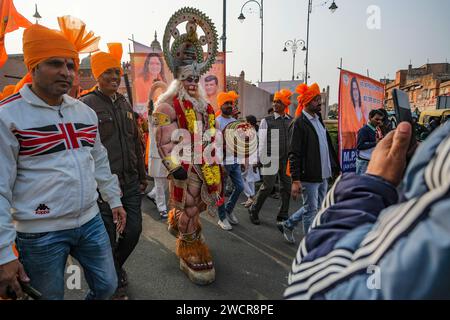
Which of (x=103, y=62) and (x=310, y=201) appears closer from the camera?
(x=103, y=62)

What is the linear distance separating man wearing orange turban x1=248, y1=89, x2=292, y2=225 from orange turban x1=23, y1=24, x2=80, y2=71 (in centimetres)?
337

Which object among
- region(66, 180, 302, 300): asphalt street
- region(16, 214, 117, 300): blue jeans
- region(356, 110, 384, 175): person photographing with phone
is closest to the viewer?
region(16, 214, 117, 300): blue jeans

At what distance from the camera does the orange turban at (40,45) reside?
68.9 inches

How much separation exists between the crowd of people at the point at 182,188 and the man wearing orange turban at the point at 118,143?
1cm

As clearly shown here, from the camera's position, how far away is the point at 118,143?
105 inches

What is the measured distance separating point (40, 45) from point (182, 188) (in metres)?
1.84

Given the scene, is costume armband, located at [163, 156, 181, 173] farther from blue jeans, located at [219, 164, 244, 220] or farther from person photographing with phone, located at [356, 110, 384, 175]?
person photographing with phone, located at [356, 110, 384, 175]

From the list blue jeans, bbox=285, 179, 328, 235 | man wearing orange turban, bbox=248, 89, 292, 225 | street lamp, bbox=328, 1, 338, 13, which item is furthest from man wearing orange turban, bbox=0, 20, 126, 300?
street lamp, bbox=328, 1, 338, 13

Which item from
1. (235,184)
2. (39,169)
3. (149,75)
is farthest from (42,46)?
(149,75)

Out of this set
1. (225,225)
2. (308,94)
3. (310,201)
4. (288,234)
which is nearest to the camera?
(310,201)

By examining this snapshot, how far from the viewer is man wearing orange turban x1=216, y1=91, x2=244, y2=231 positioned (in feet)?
14.8

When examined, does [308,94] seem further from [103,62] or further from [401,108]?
[401,108]

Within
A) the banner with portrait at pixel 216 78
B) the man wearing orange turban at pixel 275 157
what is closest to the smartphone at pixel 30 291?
the man wearing orange turban at pixel 275 157

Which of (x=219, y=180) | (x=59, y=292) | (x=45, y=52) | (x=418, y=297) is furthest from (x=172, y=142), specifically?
(x=418, y=297)
